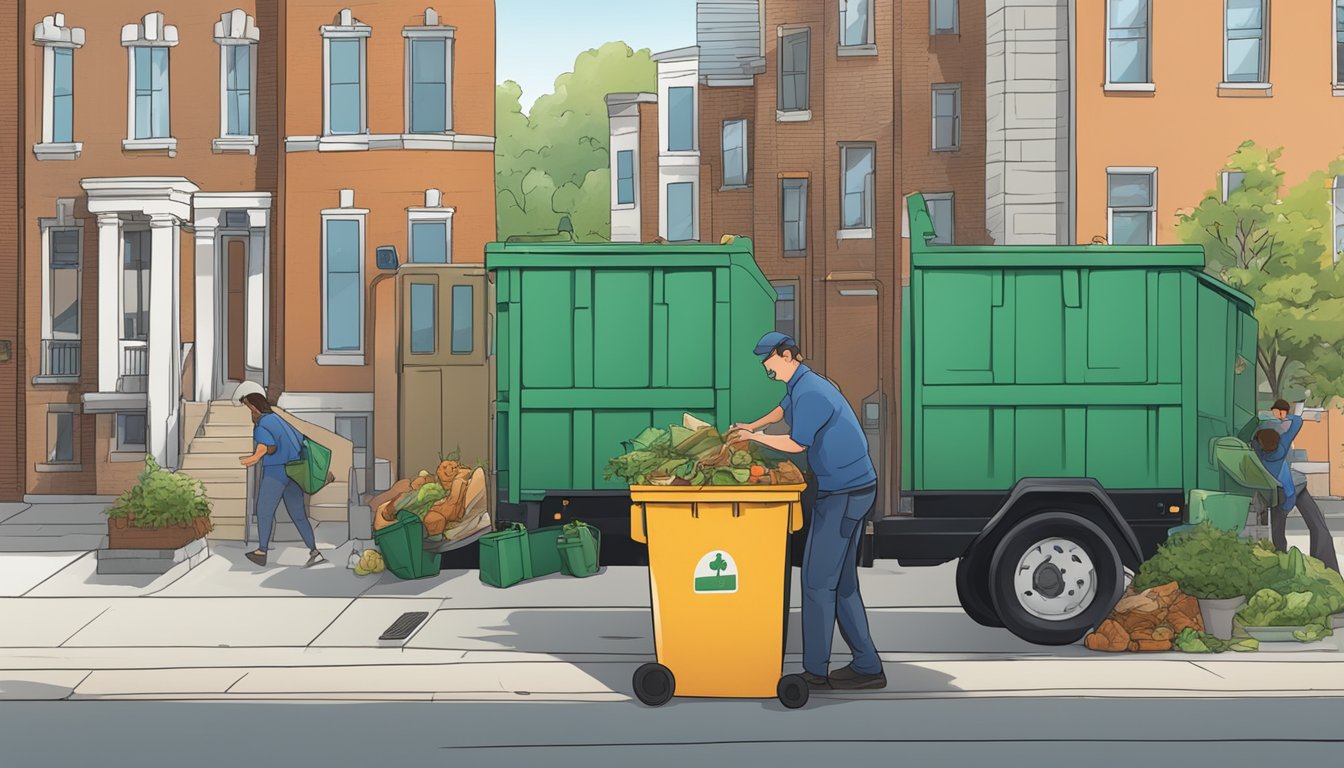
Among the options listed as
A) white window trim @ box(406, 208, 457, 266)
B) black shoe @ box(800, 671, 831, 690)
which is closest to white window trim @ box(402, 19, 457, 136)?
white window trim @ box(406, 208, 457, 266)

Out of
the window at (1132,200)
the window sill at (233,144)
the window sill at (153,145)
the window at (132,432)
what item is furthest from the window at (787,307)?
the window at (132,432)

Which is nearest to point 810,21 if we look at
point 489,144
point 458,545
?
point 489,144

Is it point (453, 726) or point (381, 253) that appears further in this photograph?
point (381, 253)

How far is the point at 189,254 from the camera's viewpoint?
76.9 feet

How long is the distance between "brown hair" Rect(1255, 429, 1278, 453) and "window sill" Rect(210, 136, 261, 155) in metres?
17.2

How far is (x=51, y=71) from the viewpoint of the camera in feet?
78.6

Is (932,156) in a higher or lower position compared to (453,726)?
higher

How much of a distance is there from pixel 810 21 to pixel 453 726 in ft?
79.9

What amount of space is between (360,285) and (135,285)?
3.72 meters

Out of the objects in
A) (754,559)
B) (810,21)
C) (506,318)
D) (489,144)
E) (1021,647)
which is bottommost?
(1021,647)

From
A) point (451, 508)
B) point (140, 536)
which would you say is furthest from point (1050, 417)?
point (140, 536)

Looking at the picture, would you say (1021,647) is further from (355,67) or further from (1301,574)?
(355,67)

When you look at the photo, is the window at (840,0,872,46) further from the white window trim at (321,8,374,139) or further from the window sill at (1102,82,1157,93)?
the white window trim at (321,8,374,139)

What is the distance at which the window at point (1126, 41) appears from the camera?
24844mm
